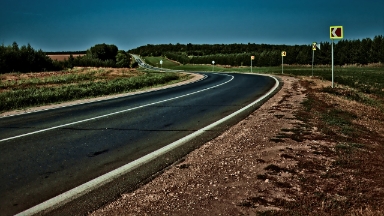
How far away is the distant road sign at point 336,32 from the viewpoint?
561 inches

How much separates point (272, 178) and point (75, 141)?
4.56 metres

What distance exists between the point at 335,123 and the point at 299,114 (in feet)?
4.04

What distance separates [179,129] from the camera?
8.17 meters

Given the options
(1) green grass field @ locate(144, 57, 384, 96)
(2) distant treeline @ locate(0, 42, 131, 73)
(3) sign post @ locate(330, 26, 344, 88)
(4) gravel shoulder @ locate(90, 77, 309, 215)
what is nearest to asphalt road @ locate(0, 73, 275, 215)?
(4) gravel shoulder @ locate(90, 77, 309, 215)

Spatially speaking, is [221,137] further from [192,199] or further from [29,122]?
[29,122]

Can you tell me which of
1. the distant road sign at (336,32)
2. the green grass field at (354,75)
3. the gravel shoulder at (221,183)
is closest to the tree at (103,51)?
the green grass field at (354,75)

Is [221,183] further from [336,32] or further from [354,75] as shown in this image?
[354,75]

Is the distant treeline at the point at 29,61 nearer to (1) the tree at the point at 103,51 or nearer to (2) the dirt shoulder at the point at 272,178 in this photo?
(1) the tree at the point at 103,51

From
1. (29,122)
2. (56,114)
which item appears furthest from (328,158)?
(56,114)

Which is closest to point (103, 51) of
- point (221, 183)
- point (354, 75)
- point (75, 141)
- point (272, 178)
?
point (354, 75)

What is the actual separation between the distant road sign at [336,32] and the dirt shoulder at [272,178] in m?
8.40

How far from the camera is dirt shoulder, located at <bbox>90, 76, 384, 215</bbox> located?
139 inches

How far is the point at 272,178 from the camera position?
434 cm

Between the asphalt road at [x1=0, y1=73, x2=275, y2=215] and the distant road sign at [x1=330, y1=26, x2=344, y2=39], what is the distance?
5.92m
